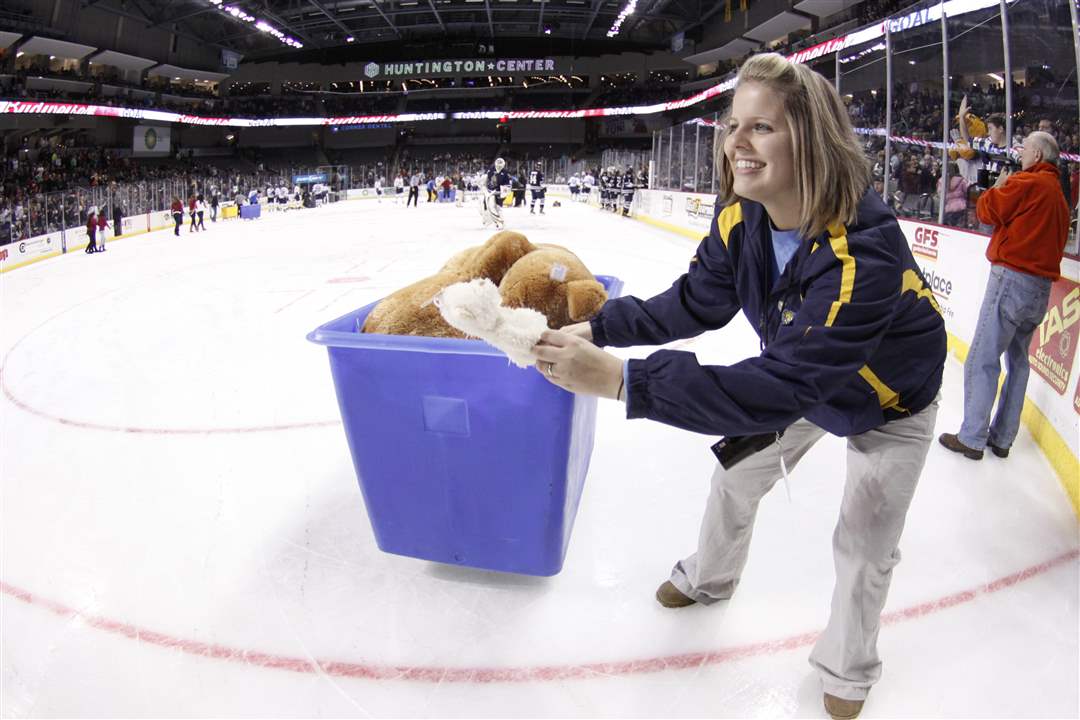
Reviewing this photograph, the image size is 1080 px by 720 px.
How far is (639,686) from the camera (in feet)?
5.65

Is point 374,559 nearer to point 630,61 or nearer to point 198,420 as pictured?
point 198,420

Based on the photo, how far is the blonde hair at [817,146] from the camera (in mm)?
1226

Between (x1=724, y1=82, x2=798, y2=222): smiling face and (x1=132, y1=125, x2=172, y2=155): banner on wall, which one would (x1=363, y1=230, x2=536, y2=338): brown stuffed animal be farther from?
(x1=132, y1=125, x2=172, y2=155): banner on wall

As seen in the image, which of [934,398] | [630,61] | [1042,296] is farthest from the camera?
[630,61]

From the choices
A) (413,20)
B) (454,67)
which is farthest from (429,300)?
(454,67)

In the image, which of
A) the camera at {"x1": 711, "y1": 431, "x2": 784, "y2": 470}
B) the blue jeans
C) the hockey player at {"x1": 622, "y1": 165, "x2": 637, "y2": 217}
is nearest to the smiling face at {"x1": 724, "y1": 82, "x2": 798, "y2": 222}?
the camera at {"x1": 711, "y1": 431, "x2": 784, "y2": 470}

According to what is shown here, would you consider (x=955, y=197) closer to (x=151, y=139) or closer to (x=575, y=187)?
(x=575, y=187)

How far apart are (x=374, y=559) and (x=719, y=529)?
110cm

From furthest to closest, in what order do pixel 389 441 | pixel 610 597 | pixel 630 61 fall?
1. pixel 630 61
2. pixel 610 597
3. pixel 389 441

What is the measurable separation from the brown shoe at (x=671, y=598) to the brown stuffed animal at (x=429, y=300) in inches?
37.2

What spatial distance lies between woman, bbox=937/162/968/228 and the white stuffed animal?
197 inches

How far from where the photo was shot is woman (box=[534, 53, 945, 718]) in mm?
1132

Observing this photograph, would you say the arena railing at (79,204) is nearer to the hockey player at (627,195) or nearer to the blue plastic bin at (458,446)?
→ the hockey player at (627,195)

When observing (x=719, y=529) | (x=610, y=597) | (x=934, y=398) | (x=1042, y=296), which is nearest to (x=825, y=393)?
(x=934, y=398)
